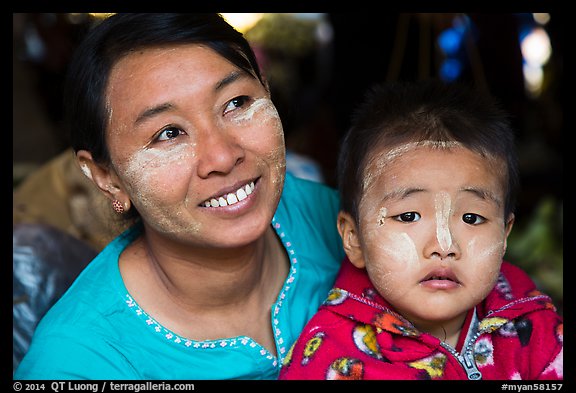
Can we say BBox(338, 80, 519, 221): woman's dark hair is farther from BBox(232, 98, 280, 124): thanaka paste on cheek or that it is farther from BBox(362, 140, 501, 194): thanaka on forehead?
BBox(232, 98, 280, 124): thanaka paste on cheek

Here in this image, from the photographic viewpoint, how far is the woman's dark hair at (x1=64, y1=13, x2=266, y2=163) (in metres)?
1.84

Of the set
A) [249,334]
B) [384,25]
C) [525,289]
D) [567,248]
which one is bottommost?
[249,334]

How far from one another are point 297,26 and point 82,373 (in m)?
6.64

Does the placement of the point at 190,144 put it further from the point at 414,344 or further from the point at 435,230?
the point at 414,344

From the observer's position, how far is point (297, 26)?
Result: 792 centimetres

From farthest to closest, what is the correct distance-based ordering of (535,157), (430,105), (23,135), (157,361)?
1. (535,157)
2. (23,135)
3. (430,105)
4. (157,361)

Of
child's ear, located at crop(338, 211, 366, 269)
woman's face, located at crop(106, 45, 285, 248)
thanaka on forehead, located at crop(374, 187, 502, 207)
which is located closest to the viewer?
woman's face, located at crop(106, 45, 285, 248)

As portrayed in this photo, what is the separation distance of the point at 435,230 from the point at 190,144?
2.32ft

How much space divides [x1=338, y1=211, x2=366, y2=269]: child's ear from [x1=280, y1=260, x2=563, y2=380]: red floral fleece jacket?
0.06 metres

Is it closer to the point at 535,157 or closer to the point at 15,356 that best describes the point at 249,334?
the point at 15,356

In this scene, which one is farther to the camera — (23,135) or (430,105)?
(23,135)

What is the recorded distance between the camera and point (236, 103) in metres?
1.89

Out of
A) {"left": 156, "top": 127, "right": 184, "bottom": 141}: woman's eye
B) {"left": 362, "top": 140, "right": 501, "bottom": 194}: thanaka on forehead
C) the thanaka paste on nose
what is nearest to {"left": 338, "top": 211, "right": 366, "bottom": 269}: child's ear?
{"left": 362, "top": 140, "right": 501, "bottom": 194}: thanaka on forehead
